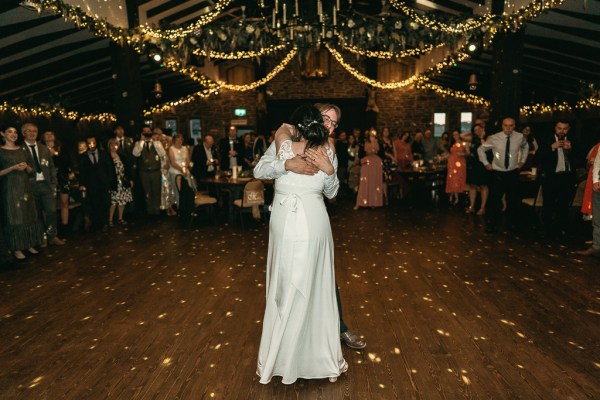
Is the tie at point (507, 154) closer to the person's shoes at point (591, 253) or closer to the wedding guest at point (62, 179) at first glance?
the person's shoes at point (591, 253)

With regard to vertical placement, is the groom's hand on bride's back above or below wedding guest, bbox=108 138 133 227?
above

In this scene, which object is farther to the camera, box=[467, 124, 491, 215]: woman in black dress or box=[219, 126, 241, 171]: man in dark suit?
box=[219, 126, 241, 171]: man in dark suit

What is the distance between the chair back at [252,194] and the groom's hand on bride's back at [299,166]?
4279mm

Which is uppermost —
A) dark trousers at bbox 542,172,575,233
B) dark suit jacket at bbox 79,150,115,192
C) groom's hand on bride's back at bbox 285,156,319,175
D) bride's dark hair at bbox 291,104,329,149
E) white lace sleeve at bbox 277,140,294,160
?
bride's dark hair at bbox 291,104,329,149

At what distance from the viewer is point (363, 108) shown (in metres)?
17.4

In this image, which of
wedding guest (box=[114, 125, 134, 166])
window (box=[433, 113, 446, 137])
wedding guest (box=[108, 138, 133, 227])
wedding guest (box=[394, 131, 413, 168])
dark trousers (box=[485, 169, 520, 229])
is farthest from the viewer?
window (box=[433, 113, 446, 137])

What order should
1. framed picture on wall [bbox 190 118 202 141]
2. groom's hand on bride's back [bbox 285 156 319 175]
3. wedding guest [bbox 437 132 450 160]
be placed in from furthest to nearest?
framed picture on wall [bbox 190 118 202 141] < wedding guest [bbox 437 132 450 160] < groom's hand on bride's back [bbox 285 156 319 175]

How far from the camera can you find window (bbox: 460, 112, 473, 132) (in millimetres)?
16750

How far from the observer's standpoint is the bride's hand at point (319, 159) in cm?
247

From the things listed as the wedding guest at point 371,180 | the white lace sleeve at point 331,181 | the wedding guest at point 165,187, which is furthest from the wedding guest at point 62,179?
the white lace sleeve at point 331,181

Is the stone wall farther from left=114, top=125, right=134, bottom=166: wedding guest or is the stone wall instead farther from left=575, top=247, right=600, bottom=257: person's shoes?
left=575, top=247, right=600, bottom=257: person's shoes

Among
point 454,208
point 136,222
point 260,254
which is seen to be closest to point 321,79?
point 454,208

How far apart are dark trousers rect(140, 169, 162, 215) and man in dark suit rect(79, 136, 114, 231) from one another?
90 centimetres

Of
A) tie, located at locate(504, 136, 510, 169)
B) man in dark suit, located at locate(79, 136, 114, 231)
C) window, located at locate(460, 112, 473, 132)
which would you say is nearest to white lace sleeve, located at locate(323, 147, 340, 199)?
tie, located at locate(504, 136, 510, 169)
